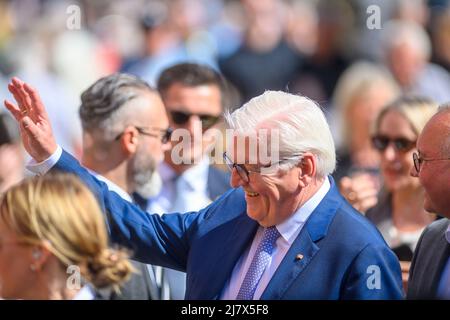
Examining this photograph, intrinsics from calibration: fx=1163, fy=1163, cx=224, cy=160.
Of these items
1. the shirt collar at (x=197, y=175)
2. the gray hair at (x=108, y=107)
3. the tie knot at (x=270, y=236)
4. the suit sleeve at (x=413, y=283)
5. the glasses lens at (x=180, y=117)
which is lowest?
the shirt collar at (x=197, y=175)

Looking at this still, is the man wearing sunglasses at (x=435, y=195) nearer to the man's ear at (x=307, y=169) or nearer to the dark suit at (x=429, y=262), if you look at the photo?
the dark suit at (x=429, y=262)

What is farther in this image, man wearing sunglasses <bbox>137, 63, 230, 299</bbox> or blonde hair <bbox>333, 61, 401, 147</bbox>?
blonde hair <bbox>333, 61, 401, 147</bbox>

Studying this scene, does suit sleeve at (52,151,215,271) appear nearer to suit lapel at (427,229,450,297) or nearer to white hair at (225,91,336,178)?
white hair at (225,91,336,178)

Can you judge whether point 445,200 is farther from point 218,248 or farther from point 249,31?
point 249,31

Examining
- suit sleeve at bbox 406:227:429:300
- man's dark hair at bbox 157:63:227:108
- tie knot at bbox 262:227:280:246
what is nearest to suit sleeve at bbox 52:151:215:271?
tie knot at bbox 262:227:280:246

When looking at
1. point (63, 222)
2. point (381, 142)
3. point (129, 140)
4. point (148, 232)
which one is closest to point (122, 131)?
point (129, 140)

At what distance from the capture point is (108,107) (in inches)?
200

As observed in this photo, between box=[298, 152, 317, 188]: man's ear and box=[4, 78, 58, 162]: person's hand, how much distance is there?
0.90 meters

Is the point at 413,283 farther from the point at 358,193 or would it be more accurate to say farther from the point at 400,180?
the point at 400,180

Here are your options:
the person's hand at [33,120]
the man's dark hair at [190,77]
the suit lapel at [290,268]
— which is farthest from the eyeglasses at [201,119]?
the suit lapel at [290,268]

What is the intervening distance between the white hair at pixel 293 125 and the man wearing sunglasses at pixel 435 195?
15.2 inches

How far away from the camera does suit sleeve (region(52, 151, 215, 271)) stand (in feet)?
14.2

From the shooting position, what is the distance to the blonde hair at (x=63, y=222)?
336 cm
